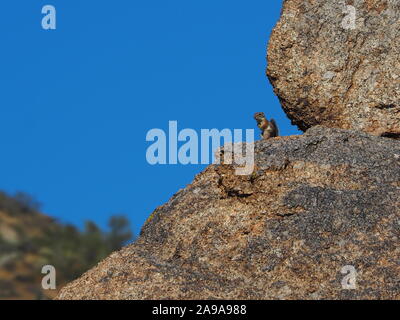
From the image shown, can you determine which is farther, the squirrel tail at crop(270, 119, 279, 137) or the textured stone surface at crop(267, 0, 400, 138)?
the textured stone surface at crop(267, 0, 400, 138)

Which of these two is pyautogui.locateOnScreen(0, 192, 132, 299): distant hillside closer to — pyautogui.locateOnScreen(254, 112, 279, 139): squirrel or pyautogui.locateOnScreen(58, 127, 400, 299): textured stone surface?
pyautogui.locateOnScreen(254, 112, 279, 139): squirrel

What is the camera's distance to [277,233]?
1512cm

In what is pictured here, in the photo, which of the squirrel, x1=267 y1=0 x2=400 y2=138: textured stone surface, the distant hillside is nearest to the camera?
the squirrel

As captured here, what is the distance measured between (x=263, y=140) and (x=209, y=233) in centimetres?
215

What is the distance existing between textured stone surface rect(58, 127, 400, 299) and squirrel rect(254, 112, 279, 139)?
1214 millimetres

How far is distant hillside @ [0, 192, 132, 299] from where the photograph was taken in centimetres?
4941

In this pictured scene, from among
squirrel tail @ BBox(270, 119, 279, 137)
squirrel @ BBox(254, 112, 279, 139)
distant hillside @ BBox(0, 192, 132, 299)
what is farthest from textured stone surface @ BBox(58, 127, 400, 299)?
distant hillside @ BBox(0, 192, 132, 299)

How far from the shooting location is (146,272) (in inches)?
589

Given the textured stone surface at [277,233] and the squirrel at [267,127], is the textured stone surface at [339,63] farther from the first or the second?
the textured stone surface at [277,233]

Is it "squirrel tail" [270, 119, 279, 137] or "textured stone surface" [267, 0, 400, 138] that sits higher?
"textured stone surface" [267, 0, 400, 138]
